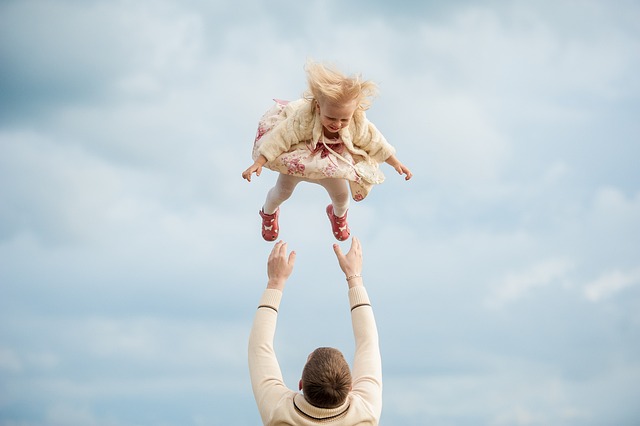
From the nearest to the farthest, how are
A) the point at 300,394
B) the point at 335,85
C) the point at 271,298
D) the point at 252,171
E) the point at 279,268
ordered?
the point at 300,394 → the point at 271,298 → the point at 279,268 → the point at 335,85 → the point at 252,171

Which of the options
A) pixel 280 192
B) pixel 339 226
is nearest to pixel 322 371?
pixel 280 192

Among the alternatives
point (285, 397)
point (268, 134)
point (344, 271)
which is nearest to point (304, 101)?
point (268, 134)

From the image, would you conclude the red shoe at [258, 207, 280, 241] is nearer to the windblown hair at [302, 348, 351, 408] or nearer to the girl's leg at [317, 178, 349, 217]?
the girl's leg at [317, 178, 349, 217]

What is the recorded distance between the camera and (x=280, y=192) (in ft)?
25.5

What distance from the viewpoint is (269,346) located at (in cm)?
459

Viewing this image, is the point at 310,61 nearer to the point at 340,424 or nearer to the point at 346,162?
the point at 346,162

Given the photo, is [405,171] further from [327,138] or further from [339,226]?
[339,226]

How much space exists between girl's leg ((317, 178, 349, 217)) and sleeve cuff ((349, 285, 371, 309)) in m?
2.55

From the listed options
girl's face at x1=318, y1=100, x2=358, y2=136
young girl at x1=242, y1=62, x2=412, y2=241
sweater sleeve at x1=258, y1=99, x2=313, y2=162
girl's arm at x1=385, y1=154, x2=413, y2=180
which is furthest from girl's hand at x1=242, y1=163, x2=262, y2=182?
girl's arm at x1=385, y1=154, x2=413, y2=180

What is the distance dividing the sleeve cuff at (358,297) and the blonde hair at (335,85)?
2.03m

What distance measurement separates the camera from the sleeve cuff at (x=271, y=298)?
475cm

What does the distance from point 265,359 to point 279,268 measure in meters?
0.63

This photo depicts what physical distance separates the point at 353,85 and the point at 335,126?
1.59 feet

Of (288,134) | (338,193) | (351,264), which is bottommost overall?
(351,264)
